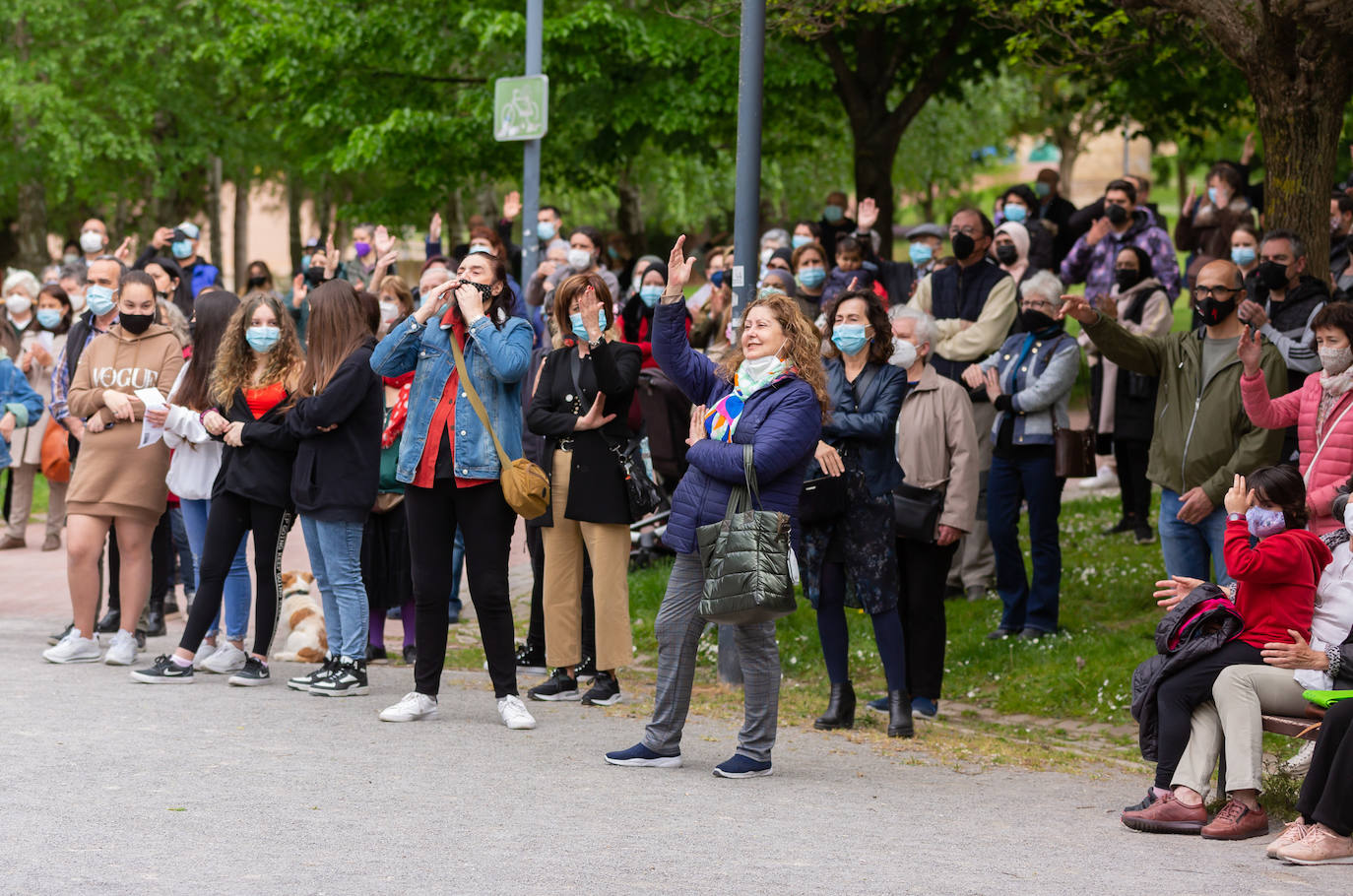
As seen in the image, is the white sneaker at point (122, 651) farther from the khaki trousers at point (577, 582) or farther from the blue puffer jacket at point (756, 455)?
the blue puffer jacket at point (756, 455)

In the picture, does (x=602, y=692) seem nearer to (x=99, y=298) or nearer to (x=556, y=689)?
(x=556, y=689)

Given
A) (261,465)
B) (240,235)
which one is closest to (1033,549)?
(261,465)

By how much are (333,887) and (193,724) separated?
254 cm

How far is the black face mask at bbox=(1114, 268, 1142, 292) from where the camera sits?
12.1 metres

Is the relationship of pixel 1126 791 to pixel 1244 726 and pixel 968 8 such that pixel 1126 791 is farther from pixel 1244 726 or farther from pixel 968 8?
pixel 968 8

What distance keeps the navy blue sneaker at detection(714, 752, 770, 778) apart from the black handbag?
1703 millimetres

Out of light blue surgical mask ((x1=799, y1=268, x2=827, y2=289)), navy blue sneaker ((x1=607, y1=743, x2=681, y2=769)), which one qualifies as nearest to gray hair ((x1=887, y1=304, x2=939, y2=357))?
navy blue sneaker ((x1=607, y1=743, x2=681, y2=769))

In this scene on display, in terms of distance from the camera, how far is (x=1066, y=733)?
8188 millimetres

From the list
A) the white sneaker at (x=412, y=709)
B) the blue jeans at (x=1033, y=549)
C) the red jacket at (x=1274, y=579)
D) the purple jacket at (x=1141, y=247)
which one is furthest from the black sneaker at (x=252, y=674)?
the purple jacket at (x=1141, y=247)

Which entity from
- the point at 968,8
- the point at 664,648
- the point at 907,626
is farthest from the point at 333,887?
the point at 968,8

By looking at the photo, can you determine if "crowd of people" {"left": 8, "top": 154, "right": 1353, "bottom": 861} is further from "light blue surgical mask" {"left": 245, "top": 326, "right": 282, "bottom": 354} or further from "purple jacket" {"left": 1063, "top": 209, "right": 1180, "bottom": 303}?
"purple jacket" {"left": 1063, "top": 209, "right": 1180, "bottom": 303}

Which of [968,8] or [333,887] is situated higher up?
[968,8]

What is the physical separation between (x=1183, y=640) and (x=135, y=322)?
566 cm

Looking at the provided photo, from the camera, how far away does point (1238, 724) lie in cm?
613
